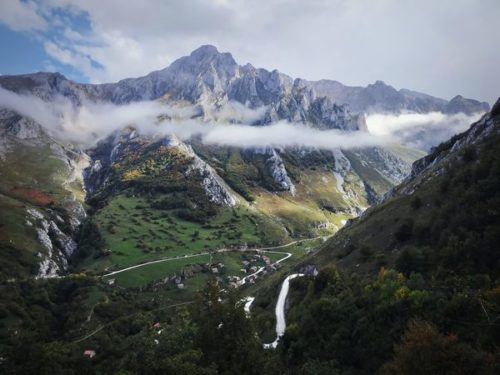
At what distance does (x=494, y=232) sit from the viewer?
5456 centimetres

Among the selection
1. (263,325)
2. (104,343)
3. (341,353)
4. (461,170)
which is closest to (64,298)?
(104,343)

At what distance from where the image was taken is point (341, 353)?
51.2 m

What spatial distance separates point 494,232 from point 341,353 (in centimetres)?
2752

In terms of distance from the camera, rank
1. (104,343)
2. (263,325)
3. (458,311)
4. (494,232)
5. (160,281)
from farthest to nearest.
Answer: (160,281) → (104,343) → (263,325) → (494,232) → (458,311)

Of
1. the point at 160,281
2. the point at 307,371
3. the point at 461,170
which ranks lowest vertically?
the point at 160,281

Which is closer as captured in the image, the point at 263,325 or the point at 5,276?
the point at 263,325

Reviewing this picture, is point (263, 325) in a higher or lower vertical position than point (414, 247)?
lower

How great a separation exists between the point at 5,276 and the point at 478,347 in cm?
17632

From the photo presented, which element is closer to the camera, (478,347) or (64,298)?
(478,347)

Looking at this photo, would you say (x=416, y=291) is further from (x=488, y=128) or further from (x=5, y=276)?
(x=5, y=276)

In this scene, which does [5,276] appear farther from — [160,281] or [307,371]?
[307,371]

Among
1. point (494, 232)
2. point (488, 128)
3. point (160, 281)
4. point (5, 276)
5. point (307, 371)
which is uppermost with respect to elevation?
point (488, 128)

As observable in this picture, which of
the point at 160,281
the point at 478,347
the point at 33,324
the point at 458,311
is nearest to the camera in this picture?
the point at 478,347

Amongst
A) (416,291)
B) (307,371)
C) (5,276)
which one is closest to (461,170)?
(416,291)
